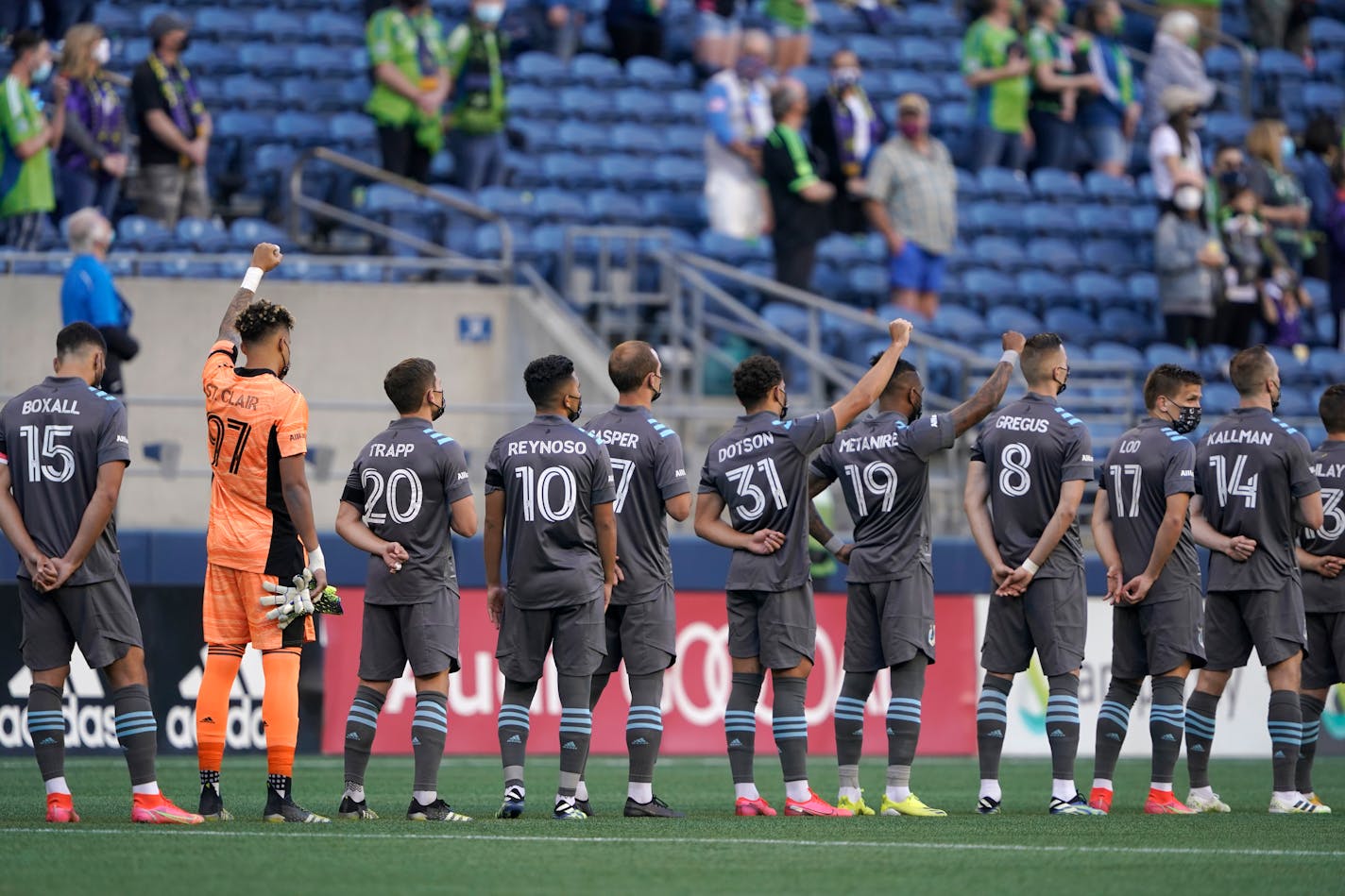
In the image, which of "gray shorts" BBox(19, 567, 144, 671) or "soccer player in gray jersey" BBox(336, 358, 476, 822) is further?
"soccer player in gray jersey" BBox(336, 358, 476, 822)

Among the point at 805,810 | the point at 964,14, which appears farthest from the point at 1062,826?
the point at 964,14

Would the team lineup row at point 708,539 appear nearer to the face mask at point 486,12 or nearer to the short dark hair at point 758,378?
the short dark hair at point 758,378

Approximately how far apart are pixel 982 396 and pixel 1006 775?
178 inches

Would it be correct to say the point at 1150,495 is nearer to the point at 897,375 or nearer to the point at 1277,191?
the point at 897,375

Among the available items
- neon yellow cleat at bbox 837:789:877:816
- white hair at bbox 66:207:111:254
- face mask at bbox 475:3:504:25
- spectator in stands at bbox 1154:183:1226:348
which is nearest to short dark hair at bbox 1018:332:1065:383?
neon yellow cleat at bbox 837:789:877:816

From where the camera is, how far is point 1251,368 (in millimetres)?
10336

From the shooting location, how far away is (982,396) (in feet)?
31.4

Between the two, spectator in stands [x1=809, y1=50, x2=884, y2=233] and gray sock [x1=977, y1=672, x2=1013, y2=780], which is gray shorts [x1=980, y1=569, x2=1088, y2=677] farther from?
spectator in stands [x1=809, y1=50, x2=884, y2=233]

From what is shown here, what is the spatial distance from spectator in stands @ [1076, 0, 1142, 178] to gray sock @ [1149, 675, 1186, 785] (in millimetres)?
12448

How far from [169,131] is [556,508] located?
28.5 ft

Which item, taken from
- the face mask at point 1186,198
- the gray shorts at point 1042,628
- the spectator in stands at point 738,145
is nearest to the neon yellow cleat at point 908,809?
the gray shorts at point 1042,628

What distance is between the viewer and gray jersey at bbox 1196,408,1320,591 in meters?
10.2

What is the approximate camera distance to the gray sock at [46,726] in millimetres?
8859

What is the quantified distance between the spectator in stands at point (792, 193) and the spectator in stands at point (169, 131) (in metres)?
4.85
